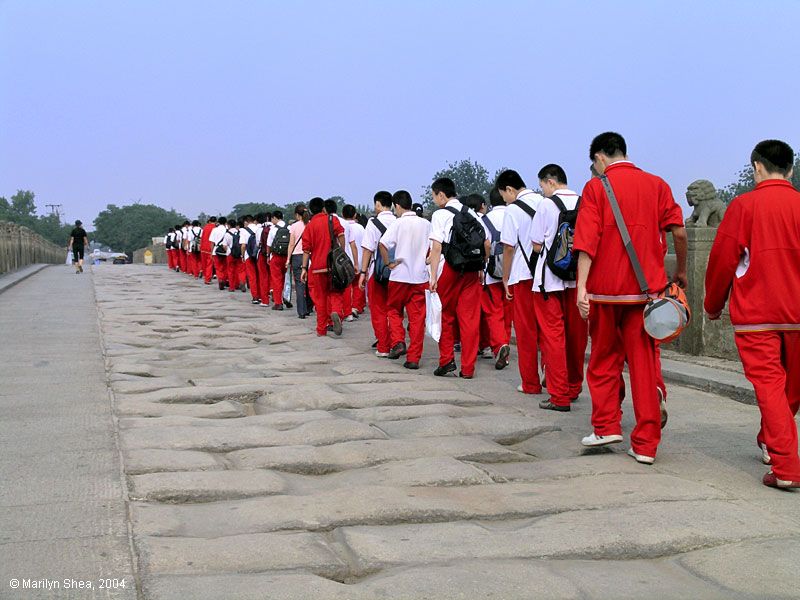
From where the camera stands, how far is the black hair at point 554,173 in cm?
762

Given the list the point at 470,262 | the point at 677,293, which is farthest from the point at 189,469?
the point at 470,262

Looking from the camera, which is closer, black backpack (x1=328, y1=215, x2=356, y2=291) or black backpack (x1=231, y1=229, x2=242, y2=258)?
black backpack (x1=328, y1=215, x2=356, y2=291)

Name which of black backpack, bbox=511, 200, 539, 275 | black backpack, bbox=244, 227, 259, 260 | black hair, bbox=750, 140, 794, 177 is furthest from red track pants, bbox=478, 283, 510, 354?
black backpack, bbox=244, 227, 259, 260

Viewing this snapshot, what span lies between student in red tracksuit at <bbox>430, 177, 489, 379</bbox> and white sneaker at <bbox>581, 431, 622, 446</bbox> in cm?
308

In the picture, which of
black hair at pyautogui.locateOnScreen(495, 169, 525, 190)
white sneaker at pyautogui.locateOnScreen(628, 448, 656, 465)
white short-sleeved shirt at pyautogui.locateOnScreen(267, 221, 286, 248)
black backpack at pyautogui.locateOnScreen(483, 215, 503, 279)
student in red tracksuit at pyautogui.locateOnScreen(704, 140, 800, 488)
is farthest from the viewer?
white short-sleeved shirt at pyautogui.locateOnScreen(267, 221, 286, 248)

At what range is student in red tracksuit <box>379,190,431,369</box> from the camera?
10039mm

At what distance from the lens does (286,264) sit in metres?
16.5

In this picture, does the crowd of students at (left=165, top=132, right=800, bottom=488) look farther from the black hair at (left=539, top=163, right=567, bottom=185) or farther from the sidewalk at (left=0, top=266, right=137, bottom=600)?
the sidewalk at (left=0, top=266, right=137, bottom=600)

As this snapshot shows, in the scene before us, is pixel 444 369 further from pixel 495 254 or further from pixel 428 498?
pixel 428 498

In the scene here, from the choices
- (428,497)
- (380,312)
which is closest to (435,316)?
(380,312)

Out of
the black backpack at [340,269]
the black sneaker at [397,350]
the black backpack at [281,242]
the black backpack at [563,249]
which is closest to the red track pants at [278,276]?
the black backpack at [281,242]

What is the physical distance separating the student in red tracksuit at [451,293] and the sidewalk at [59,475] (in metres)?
3.02

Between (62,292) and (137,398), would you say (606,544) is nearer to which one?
(137,398)

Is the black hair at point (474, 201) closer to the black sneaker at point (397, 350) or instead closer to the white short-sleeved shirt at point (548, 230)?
the black sneaker at point (397, 350)
